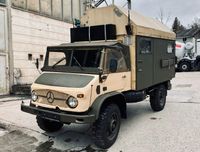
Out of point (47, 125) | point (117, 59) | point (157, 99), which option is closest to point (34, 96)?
point (47, 125)

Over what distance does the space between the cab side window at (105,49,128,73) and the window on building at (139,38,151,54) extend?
0.82m

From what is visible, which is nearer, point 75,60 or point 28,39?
point 75,60

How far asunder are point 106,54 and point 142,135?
213 centimetres

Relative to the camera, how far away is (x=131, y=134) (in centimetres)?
690

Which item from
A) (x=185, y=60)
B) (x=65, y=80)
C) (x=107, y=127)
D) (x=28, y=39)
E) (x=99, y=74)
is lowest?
(x=107, y=127)

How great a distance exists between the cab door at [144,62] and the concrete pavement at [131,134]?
1.11 meters

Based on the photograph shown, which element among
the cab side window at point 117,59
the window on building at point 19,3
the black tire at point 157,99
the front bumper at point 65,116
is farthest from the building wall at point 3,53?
the cab side window at point 117,59

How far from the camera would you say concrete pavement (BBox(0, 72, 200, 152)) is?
6.05 m

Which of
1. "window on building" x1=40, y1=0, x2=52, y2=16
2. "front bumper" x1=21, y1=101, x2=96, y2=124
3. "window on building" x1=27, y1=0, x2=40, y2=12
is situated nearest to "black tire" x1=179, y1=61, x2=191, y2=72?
"window on building" x1=40, y1=0, x2=52, y2=16

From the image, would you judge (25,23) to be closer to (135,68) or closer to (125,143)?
(135,68)

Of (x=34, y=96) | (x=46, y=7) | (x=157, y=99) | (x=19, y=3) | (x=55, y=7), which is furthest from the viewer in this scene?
(x=55, y=7)

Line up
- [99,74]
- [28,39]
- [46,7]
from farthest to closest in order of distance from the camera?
[46,7]
[28,39]
[99,74]

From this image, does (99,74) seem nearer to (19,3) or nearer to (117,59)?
(117,59)

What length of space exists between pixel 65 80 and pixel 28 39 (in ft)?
33.8
